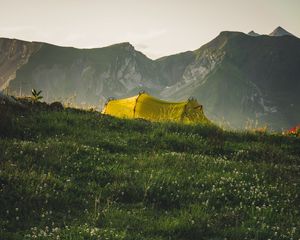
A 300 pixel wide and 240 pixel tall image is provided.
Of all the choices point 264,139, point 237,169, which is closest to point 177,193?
point 237,169

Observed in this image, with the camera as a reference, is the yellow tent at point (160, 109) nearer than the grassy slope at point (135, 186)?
No

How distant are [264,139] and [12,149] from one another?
11689mm

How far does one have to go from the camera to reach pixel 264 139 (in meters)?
19.8

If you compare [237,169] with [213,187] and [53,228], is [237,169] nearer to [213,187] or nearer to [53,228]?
[213,187]

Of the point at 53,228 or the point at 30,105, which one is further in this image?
the point at 30,105

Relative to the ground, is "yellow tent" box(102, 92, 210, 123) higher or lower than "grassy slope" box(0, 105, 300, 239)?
higher

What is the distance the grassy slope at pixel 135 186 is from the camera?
9.12 metres

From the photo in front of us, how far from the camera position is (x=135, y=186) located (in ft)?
36.8

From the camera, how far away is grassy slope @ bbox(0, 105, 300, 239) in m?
9.12

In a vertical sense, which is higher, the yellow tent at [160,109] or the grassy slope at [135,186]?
the yellow tent at [160,109]

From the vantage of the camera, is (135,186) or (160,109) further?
(160,109)

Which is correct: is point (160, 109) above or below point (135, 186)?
above

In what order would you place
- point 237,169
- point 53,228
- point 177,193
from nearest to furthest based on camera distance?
point 53,228 → point 177,193 → point 237,169

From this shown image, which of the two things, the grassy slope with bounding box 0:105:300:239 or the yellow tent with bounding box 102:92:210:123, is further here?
the yellow tent with bounding box 102:92:210:123
